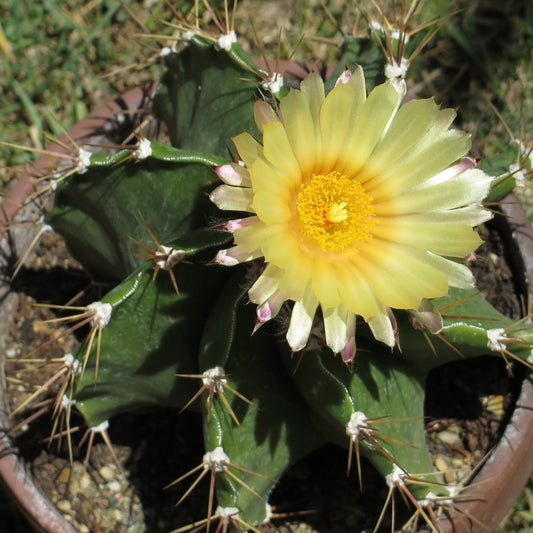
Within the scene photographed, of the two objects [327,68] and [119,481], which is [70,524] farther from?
[327,68]

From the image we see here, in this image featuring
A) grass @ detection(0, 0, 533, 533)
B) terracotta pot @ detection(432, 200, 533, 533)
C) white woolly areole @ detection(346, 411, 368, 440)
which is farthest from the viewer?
grass @ detection(0, 0, 533, 533)

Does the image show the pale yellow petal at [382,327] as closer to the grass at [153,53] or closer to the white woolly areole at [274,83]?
the white woolly areole at [274,83]

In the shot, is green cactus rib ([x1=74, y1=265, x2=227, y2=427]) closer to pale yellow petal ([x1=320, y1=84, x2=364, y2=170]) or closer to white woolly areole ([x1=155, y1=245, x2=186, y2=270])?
white woolly areole ([x1=155, y1=245, x2=186, y2=270])

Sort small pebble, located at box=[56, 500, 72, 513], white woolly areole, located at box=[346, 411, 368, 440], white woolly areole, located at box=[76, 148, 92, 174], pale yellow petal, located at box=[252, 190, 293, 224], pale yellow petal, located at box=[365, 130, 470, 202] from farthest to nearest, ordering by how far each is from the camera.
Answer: small pebble, located at box=[56, 500, 72, 513]
white woolly areole, located at box=[76, 148, 92, 174]
white woolly areole, located at box=[346, 411, 368, 440]
pale yellow petal, located at box=[365, 130, 470, 202]
pale yellow petal, located at box=[252, 190, 293, 224]

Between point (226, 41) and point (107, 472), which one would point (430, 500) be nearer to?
point (107, 472)

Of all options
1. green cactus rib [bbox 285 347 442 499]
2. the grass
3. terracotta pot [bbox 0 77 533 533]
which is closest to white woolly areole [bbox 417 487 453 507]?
green cactus rib [bbox 285 347 442 499]

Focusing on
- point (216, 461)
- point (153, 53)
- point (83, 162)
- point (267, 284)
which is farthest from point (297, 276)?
point (153, 53)

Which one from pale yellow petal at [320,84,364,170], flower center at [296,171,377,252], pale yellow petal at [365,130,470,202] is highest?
pale yellow petal at [320,84,364,170]
